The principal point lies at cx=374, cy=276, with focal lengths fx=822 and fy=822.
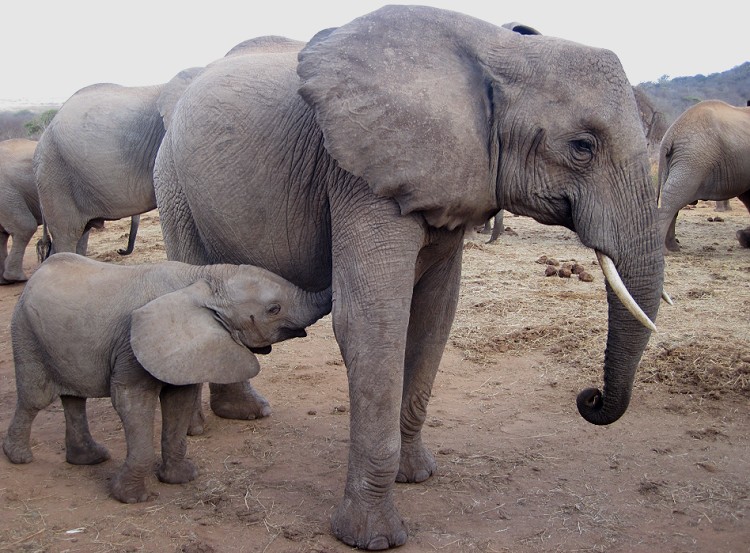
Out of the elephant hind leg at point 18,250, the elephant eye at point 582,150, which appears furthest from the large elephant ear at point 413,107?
the elephant hind leg at point 18,250

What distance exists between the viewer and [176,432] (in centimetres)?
366

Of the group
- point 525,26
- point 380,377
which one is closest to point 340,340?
point 380,377

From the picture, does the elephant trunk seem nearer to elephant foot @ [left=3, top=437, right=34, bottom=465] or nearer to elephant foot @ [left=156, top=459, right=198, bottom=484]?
elephant foot @ [left=156, top=459, right=198, bottom=484]

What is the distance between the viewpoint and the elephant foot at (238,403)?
14.9 feet

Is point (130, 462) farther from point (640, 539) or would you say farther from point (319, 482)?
point (640, 539)

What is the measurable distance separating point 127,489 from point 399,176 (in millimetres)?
1802

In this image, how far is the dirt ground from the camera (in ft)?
10.5

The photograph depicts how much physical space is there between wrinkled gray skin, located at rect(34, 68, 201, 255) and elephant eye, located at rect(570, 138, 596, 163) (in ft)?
13.1

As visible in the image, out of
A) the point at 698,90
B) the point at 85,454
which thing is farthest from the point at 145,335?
the point at 698,90

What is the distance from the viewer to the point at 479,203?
9.56 ft

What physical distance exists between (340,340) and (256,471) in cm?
114

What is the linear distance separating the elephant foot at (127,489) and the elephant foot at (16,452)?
24.9 inches

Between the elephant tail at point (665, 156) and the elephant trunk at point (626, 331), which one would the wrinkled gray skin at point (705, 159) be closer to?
the elephant tail at point (665, 156)

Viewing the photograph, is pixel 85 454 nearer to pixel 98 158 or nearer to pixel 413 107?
pixel 413 107
